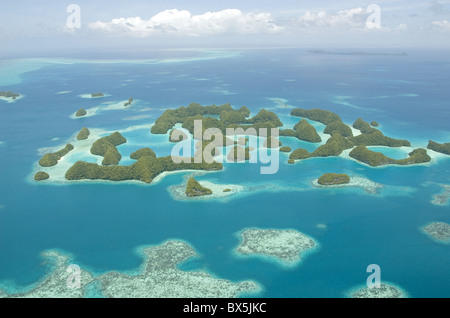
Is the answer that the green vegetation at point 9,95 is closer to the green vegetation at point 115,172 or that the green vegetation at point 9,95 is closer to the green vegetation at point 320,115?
the green vegetation at point 115,172

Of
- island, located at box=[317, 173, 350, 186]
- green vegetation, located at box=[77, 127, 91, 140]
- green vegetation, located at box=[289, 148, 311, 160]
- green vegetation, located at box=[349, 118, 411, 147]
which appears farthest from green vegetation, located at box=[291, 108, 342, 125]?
green vegetation, located at box=[77, 127, 91, 140]

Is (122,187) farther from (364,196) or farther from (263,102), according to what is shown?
(263,102)

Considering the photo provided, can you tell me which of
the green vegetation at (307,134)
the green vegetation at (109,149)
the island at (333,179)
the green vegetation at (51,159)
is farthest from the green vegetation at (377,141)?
the green vegetation at (51,159)

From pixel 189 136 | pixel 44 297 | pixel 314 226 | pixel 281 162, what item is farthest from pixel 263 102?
pixel 44 297

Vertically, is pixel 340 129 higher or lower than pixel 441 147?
higher

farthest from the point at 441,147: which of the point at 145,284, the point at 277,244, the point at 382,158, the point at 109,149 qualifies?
the point at 109,149

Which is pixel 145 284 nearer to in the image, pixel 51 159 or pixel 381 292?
pixel 381 292
